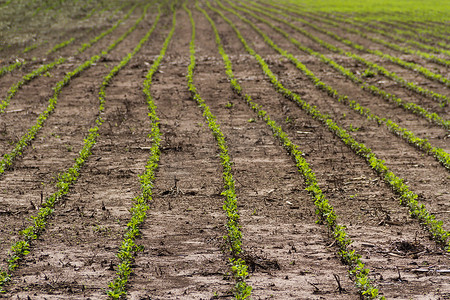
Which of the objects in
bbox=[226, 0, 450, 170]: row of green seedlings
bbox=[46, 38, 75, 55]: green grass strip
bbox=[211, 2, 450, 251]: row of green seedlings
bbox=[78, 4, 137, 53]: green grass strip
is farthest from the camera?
bbox=[78, 4, 137, 53]: green grass strip

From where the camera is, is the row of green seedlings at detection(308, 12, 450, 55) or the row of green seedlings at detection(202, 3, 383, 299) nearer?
the row of green seedlings at detection(202, 3, 383, 299)

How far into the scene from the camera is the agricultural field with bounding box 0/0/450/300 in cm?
574

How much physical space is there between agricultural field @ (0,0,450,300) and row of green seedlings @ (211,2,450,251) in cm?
3

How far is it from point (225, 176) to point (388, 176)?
265 cm

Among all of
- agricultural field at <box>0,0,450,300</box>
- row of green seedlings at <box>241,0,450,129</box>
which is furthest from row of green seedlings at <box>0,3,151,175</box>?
row of green seedlings at <box>241,0,450,129</box>

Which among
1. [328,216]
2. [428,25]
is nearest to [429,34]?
[428,25]

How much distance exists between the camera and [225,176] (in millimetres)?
8156

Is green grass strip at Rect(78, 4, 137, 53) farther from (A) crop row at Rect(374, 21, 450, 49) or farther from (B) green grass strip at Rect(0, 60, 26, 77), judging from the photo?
(A) crop row at Rect(374, 21, 450, 49)

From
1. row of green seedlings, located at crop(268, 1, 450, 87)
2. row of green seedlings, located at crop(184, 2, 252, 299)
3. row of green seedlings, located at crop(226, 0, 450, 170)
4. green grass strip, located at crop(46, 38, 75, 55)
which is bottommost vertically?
row of green seedlings, located at crop(184, 2, 252, 299)

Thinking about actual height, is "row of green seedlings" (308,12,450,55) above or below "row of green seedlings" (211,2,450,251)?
above

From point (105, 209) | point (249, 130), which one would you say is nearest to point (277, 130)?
point (249, 130)

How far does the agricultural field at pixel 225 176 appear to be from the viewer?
18.8 ft

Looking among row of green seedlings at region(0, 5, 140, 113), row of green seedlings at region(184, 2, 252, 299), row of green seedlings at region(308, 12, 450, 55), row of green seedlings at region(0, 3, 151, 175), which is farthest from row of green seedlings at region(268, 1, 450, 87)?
row of green seedlings at region(0, 5, 140, 113)

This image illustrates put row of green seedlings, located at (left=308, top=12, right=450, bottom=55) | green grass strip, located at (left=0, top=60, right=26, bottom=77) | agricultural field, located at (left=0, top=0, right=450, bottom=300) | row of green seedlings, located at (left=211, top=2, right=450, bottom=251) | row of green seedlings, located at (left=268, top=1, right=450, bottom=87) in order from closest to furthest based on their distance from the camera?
1. agricultural field, located at (left=0, top=0, right=450, bottom=300)
2. row of green seedlings, located at (left=211, top=2, right=450, bottom=251)
3. row of green seedlings, located at (left=268, top=1, right=450, bottom=87)
4. green grass strip, located at (left=0, top=60, right=26, bottom=77)
5. row of green seedlings, located at (left=308, top=12, right=450, bottom=55)
